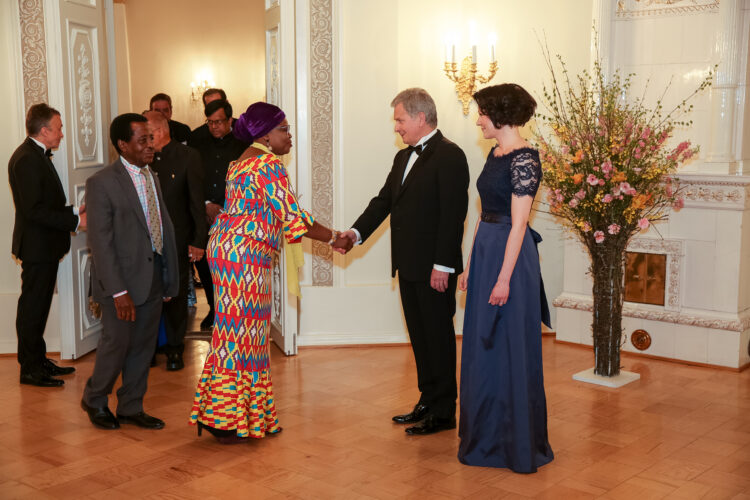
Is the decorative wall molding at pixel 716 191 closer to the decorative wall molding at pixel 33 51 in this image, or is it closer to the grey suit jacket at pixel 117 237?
the grey suit jacket at pixel 117 237

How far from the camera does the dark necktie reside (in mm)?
4520

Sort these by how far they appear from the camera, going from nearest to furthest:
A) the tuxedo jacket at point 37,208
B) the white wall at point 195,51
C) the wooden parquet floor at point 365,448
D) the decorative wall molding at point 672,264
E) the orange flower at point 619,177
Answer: the wooden parquet floor at point 365,448
the orange flower at point 619,177
the tuxedo jacket at point 37,208
the decorative wall molding at point 672,264
the white wall at point 195,51

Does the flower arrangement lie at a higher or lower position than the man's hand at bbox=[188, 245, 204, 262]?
higher

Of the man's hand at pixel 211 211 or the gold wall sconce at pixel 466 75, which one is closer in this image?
the man's hand at pixel 211 211

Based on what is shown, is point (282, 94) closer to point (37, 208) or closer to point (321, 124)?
point (321, 124)

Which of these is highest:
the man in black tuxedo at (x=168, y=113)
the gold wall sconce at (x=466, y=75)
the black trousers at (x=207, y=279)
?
the gold wall sconce at (x=466, y=75)

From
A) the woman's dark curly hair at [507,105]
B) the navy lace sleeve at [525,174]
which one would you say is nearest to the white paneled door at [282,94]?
the woman's dark curly hair at [507,105]

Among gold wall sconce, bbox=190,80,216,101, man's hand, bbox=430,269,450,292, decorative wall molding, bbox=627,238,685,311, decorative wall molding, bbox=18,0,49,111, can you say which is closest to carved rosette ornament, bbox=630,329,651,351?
decorative wall molding, bbox=627,238,685,311

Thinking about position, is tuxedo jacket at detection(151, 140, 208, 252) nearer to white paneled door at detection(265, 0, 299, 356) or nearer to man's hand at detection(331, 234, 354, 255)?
white paneled door at detection(265, 0, 299, 356)

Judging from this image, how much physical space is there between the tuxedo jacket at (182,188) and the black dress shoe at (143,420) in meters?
1.52

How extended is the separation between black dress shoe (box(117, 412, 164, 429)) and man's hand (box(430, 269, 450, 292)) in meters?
1.73

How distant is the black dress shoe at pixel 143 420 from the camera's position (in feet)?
15.2

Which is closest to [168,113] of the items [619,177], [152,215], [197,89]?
[152,215]

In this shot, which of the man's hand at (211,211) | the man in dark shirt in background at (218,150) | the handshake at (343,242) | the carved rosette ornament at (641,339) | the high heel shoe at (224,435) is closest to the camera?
the high heel shoe at (224,435)
